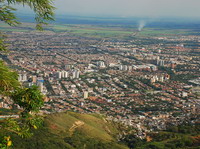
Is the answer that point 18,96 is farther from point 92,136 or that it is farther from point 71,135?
point 92,136

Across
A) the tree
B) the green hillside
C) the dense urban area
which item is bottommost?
the dense urban area

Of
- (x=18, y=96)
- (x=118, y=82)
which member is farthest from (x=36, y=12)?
(x=118, y=82)

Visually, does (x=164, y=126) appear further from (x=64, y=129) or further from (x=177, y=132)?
(x=64, y=129)

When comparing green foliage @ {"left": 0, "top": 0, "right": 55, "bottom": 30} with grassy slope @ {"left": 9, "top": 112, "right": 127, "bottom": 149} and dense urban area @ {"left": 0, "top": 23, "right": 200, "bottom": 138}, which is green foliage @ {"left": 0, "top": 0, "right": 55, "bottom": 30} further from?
grassy slope @ {"left": 9, "top": 112, "right": 127, "bottom": 149}

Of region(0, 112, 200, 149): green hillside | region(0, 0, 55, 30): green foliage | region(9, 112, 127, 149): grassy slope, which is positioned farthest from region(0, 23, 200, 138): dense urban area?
region(0, 0, 55, 30): green foliage

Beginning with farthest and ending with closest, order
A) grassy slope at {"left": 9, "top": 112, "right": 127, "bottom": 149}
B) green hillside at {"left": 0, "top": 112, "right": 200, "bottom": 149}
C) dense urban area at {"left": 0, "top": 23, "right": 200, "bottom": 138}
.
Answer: dense urban area at {"left": 0, "top": 23, "right": 200, "bottom": 138}, green hillside at {"left": 0, "top": 112, "right": 200, "bottom": 149}, grassy slope at {"left": 9, "top": 112, "right": 127, "bottom": 149}

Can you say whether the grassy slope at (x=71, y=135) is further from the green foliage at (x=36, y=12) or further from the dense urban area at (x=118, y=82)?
the green foliage at (x=36, y=12)

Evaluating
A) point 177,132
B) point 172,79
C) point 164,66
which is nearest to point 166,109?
point 177,132
